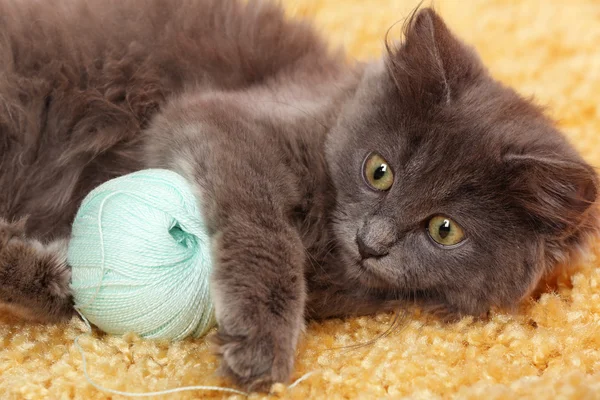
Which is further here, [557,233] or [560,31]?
[560,31]

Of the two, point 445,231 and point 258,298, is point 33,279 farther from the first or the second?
point 445,231

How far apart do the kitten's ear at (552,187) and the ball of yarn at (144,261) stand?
0.69 m

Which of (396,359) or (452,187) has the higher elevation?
(452,187)

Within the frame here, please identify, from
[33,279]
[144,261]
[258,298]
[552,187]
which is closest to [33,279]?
[33,279]

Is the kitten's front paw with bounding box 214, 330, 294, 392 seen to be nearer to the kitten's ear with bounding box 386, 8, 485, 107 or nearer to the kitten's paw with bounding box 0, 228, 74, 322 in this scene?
the kitten's paw with bounding box 0, 228, 74, 322

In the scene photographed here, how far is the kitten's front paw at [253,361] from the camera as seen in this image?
1.24 meters

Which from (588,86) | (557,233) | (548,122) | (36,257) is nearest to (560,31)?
(588,86)

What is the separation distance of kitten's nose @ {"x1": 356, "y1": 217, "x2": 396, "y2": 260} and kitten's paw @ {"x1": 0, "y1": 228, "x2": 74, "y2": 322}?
67cm

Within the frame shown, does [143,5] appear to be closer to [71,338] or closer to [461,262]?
[71,338]

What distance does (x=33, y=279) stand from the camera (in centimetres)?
143

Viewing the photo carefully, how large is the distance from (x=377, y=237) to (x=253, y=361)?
39cm

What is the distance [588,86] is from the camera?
2.30 meters

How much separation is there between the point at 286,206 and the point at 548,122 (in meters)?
0.69

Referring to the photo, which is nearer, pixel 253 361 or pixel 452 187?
pixel 253 361
